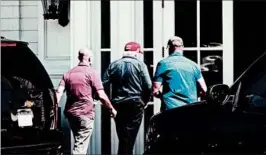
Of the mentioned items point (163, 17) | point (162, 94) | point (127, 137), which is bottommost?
point (127, 137)

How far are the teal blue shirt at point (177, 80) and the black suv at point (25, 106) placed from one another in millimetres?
1759

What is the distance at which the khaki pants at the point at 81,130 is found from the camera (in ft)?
30.6

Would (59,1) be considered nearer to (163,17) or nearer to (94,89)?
(163,17)

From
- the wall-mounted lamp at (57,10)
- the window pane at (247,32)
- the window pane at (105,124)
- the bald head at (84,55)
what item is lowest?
the window pane at (105,124)

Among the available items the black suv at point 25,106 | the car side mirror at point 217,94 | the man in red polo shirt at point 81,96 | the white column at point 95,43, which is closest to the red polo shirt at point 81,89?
the man in red polo shirt at point 81,96

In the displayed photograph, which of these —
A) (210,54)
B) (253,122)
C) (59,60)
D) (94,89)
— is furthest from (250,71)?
(59,60)

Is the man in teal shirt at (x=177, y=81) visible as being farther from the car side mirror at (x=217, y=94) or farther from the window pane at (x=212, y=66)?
the car side mirror at (x=217, y=94)

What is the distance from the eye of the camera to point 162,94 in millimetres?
9227

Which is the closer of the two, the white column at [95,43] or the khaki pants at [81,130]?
the khaki pants at [81,130]

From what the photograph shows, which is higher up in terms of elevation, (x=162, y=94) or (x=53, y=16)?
(x=53, y=16)

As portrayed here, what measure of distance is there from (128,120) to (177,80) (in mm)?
1145

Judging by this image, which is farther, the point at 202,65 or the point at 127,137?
the point at 202,65

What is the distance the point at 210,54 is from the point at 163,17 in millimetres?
920

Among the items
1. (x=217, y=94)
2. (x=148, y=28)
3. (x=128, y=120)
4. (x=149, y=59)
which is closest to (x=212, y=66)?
(x=149, y=59)
